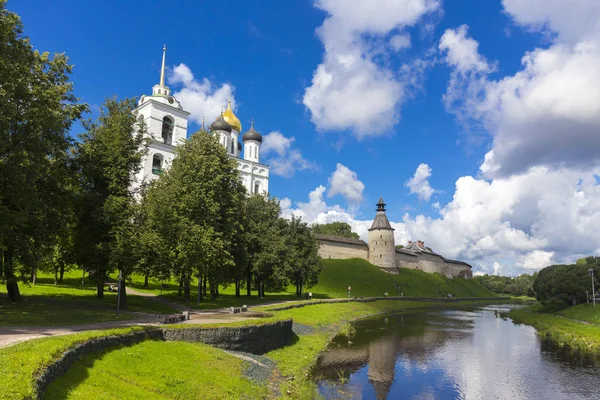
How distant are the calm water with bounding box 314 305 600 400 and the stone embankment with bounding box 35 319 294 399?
115 inches

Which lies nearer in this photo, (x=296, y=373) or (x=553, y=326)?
(x=296, y=373)

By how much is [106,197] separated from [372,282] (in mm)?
62954

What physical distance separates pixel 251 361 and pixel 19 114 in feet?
51.7

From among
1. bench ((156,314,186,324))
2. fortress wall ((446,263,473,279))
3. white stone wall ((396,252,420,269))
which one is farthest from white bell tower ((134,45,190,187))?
fortress wall ((446,263,473,279))

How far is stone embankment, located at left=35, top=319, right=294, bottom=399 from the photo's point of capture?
397 inches

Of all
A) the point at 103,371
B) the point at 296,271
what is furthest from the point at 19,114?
the point at 296,271

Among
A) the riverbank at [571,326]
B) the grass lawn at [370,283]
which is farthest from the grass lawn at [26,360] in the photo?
the grass lawn at [370,283]

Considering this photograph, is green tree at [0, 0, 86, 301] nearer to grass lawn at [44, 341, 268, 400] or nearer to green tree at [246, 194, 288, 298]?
grass lawn at [44, 341, 268, 400]

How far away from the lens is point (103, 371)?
11805 mm

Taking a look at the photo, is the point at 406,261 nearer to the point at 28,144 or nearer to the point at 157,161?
the point at 157,161

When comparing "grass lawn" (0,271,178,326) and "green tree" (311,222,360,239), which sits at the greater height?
"green tree" (311,222,360,239)

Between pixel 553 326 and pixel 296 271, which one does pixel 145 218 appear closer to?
pixel 296 271

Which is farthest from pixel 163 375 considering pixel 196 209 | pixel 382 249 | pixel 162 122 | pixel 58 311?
pixel 382 249

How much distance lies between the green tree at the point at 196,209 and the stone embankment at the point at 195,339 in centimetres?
775
